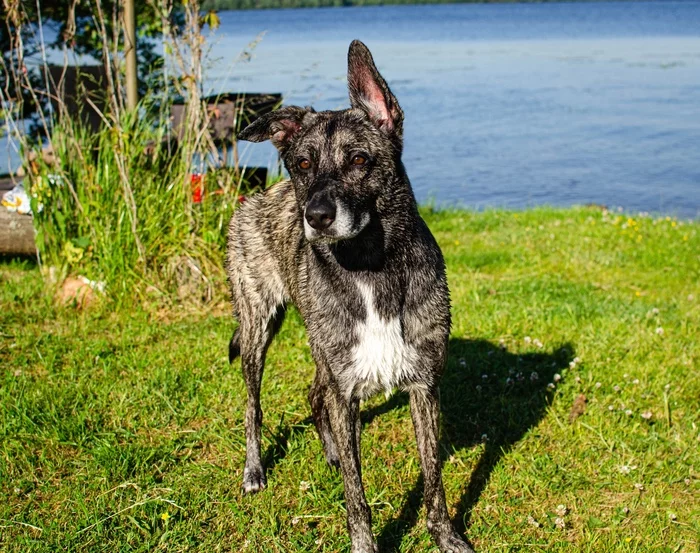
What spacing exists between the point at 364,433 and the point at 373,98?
6.87 feet

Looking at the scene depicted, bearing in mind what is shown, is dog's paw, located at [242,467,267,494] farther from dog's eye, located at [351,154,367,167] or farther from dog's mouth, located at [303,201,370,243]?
dog's eye, located at [351,154,367,167]

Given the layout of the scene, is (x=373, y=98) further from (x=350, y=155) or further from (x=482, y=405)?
(x=482, y=405)

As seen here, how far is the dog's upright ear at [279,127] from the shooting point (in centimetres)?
375

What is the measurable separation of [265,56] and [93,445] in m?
25.2

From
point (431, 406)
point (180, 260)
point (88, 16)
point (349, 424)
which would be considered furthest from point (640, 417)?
point (88, 16)

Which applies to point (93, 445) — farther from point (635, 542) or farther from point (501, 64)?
point (501, 64)

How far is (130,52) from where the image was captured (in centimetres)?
693

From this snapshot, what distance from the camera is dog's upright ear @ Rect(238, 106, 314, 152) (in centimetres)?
375

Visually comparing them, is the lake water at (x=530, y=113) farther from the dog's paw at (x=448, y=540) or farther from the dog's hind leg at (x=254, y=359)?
the dog's paw at (x=448, y=540)

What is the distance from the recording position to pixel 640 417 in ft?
15.5

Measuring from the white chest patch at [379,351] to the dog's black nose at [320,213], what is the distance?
0.44m

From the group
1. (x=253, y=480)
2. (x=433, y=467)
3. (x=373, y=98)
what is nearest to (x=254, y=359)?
(x=253, y=480)

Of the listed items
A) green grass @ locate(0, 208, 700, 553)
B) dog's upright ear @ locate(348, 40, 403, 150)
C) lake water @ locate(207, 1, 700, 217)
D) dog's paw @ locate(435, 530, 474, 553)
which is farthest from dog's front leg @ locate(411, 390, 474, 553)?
lake water @ locate(207, 1, 700, 217)

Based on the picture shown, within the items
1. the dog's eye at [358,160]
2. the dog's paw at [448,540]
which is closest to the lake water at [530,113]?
the dog's eye at [358,160]
